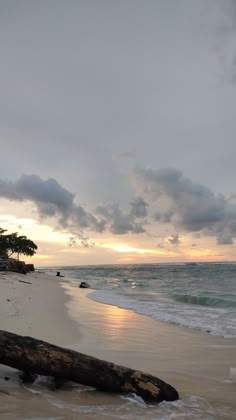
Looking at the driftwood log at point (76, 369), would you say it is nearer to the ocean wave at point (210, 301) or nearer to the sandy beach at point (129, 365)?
the sandy beach at point (129, 365)

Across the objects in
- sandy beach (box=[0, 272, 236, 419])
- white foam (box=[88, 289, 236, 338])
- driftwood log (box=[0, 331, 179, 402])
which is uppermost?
driftwood log (box=[0, 331, 179, 402])

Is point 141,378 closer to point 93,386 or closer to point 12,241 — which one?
point 93,386

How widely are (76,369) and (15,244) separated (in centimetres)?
6620

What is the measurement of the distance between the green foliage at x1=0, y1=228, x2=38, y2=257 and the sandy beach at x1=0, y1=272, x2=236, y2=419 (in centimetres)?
5639

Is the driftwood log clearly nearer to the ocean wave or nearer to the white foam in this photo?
the white foam

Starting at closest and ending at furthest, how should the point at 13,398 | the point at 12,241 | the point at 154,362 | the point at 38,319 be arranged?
the point at 13,398 → the point at 154,362 → the point at 38,319 → the point at 12,241

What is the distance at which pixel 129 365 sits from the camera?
22.0ft

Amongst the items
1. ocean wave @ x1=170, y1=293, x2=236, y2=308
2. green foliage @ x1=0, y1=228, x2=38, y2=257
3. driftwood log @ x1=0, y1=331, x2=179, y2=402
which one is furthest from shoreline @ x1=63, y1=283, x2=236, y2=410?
green foliage @ x1=0, y1=228, x2=38, y2=257

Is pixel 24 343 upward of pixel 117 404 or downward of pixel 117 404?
upward

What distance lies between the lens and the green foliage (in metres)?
66.3

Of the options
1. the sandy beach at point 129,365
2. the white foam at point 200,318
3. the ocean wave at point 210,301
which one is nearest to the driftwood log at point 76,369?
the sandy beach at point 129,365

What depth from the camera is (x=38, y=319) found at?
1085 cm

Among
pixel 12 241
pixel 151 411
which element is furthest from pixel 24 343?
pixel 12 241

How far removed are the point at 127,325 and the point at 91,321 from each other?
1.29 m
